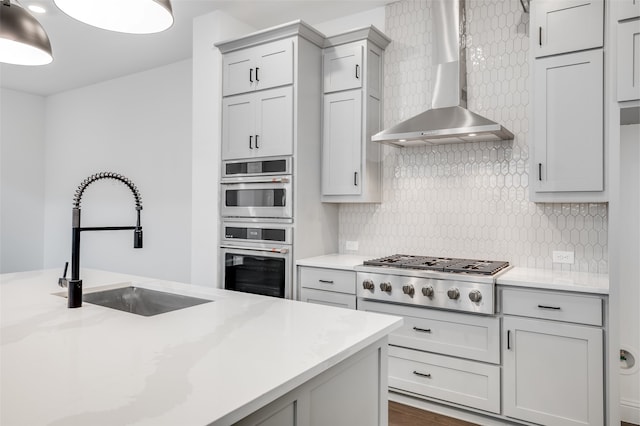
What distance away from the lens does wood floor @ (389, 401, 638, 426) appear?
276 cm

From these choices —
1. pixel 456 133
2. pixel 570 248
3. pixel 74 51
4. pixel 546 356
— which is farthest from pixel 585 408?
pixel 74 51

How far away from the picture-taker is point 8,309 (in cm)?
179

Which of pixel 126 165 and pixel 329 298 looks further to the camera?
pixel 126 165

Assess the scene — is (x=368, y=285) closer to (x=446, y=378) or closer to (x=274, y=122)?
(x=446, y=378)

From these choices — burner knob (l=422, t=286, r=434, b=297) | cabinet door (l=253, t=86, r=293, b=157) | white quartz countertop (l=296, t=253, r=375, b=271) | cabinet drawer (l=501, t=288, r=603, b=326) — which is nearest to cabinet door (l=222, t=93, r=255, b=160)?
cabinet door (l=253, t=86, r=293, b=157)

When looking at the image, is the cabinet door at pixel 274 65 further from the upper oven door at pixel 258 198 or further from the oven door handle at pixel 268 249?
the oven door handle at pixel 268 249

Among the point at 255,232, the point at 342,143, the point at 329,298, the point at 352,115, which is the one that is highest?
the point at 352,115

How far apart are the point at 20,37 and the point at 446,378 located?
2.93 metres

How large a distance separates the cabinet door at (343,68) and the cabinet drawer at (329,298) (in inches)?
65.6

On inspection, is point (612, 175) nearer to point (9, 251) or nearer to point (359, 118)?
point (359, 118)

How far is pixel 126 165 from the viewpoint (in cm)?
570

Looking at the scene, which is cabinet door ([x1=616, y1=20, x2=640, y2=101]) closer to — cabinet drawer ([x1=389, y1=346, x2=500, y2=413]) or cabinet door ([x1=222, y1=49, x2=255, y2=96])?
cabinet drawer ([x1=389, y1=346, x2=500, y2=413])

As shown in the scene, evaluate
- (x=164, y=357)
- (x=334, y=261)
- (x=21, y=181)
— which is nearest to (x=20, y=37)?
(x=164, y=357)

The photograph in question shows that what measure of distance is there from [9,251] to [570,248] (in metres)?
7.17
